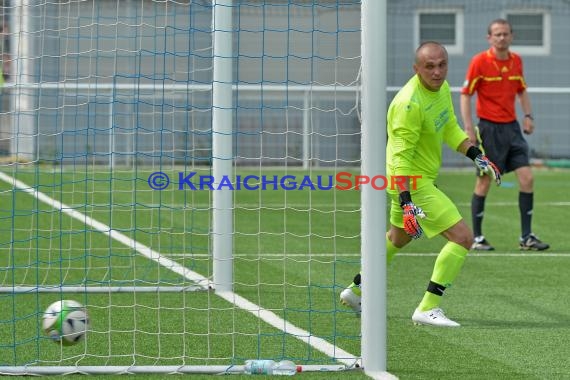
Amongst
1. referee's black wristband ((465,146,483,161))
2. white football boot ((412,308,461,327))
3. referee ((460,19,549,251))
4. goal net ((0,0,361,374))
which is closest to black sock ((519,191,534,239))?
referee ((460,19,549,251))

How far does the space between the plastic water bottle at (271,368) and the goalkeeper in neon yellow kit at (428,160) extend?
1716mm

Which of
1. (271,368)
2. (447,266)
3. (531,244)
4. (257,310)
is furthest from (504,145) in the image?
(271,368)

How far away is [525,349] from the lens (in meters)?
6.92

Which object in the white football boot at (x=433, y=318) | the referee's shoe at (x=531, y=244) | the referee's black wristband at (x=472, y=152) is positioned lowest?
the white football boot at (x=433, y=318)

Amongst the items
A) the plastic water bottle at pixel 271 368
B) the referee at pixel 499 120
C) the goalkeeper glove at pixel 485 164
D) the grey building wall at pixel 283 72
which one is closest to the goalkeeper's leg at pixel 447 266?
the goalkeeper glove at pixel 485 164

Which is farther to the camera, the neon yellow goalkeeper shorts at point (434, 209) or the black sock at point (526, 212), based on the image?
the black sock at point (526, 212)

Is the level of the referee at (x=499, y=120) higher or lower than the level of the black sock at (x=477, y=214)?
higher

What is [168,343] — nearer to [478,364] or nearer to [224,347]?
[224,347]

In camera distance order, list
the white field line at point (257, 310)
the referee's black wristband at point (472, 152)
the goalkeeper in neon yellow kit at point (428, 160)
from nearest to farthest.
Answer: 1. the white field line at point (257, 310)
2. the goalkeeper in neon yellow kit at point (428, 160)
3. the referee's black wristband at point (472, 152)

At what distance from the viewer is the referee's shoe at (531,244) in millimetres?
12055

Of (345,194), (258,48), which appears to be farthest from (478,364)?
(258,48)

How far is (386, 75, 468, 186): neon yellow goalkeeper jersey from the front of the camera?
7.65 m

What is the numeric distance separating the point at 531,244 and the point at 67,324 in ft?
21.7

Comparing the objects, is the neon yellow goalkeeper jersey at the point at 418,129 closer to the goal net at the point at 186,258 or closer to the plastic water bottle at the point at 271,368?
the goal net at the point at 186,258
